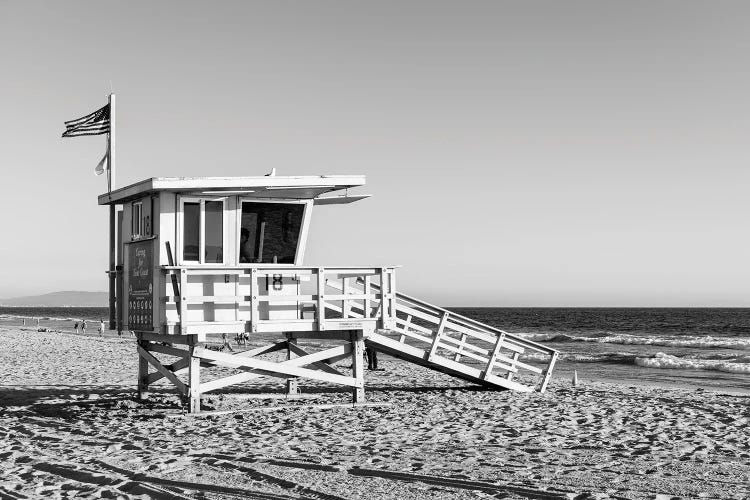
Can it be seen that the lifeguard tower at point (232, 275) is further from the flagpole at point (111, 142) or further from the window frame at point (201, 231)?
the flagpole at point (111, 142)

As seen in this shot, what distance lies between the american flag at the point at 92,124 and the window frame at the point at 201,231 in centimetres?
364

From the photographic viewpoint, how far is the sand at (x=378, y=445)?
7.99m

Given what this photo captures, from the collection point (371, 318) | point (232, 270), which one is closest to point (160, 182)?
point (232, 270)

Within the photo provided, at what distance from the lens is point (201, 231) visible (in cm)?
1307

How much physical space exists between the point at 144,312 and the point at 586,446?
723 centimetres

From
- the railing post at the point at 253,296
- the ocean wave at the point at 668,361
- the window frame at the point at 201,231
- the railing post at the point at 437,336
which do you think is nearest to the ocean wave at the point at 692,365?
the ocean wave at the point at 668,361

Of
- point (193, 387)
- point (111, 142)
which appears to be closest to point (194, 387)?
point (193, 387)

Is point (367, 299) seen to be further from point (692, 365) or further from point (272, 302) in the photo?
point (692, 365)

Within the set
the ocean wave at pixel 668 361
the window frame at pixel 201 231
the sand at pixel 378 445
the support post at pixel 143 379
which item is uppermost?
the window frame at pixel 201 231

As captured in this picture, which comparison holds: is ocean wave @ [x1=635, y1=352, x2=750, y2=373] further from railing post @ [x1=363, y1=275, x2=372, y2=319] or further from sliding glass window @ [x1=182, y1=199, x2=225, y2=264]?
sliding glass window @ [x1=182, y1=199, x2=225, y2=264]

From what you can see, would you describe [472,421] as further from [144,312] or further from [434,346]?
[144,312]

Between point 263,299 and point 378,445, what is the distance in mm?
3526

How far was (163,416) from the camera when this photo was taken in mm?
12727

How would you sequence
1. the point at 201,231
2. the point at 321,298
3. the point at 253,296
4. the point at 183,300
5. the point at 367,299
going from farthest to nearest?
Result: the point at 367,299
the point at 321,298
the point at 201,231
the point at 253,296
the point at 183,300
